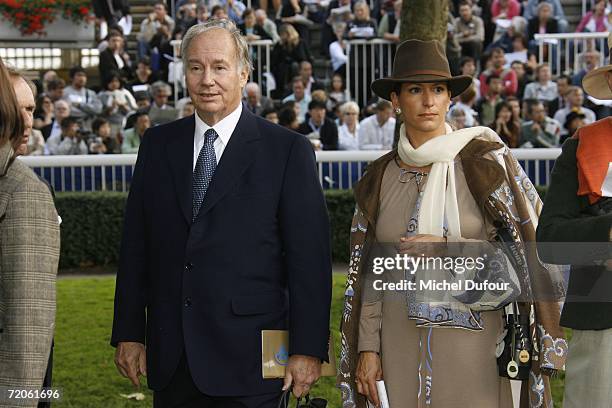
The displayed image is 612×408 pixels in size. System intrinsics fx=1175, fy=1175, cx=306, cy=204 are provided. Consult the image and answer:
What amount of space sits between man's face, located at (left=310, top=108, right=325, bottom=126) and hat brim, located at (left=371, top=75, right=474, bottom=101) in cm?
1023

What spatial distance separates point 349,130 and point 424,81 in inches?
414

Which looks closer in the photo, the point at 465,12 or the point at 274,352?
the point at 274,352

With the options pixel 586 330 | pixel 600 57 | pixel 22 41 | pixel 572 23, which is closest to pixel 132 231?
pixel 586 330

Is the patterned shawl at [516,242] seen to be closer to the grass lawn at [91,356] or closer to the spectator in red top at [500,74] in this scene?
the grass lawn at [91,356]

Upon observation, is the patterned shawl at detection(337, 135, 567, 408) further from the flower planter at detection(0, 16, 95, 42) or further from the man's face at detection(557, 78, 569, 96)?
the flower planter at detection(0, 16, 95, 42)

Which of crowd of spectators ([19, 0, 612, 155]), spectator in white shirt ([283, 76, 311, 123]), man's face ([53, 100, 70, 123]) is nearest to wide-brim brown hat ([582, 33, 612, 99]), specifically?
crowd of spectators ([19, 0, 612, 155])

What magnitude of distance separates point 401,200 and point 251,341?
29.1 inches

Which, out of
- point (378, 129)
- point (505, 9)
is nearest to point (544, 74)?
point (505, 9)

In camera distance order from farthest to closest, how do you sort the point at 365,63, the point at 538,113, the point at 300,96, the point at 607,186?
the point at 365,63
the point at 300,96
the point at 538,113
the point at 607,186

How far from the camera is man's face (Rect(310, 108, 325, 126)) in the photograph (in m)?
14.6

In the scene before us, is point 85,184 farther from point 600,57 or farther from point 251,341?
point 251,341

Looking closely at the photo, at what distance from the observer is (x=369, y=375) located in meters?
4.16

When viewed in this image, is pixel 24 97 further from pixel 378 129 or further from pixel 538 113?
pixel 538 113

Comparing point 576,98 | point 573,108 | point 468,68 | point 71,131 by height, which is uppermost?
point 468,68
